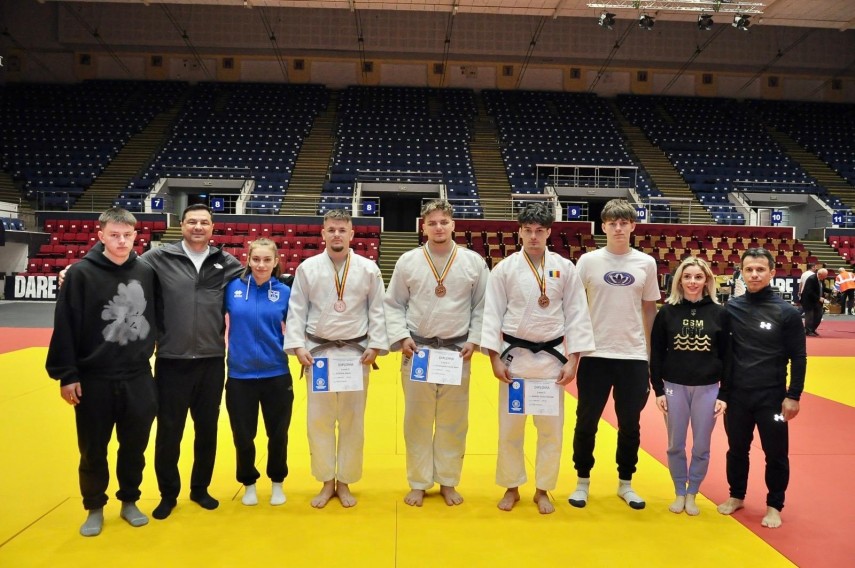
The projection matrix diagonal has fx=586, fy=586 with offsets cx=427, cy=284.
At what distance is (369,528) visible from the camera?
3.29m

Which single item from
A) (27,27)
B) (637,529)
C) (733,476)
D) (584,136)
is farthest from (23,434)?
(27,27)

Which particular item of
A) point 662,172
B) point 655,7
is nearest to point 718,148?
point 662,172

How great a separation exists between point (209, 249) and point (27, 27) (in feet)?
94.8

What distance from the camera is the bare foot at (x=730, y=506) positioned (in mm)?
3533

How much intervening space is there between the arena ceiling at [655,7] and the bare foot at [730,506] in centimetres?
1777

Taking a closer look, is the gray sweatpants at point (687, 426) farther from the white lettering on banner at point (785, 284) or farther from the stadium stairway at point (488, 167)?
the stadium stairway at point (488, 167)

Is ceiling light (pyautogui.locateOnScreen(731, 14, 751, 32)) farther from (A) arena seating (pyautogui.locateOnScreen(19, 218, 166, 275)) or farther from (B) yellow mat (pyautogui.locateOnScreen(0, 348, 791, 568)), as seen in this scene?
(A) arena seating (pyautogui.locateOnScreen(19, 218, 166, 275))

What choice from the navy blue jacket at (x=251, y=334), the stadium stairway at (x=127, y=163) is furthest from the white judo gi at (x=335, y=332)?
the stadium stairway at (x=127, y=163)

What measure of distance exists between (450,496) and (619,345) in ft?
4.64

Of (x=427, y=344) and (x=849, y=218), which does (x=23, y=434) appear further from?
(x=849, y=218)

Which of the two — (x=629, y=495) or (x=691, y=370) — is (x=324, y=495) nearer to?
(x=629, y=495)

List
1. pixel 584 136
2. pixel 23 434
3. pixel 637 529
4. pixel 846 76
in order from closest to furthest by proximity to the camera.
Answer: pixel 637 529 < pixel 23 434 < pixel 584 136 < pixel 846 76

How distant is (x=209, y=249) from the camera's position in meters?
3.65

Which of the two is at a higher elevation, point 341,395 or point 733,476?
point 341,395
